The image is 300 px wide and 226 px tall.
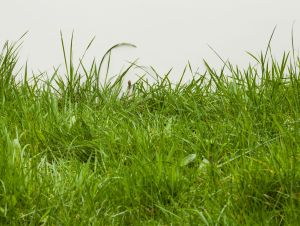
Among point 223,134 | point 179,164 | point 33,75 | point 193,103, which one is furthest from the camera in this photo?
point 33,75

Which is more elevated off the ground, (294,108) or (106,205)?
(294,108)

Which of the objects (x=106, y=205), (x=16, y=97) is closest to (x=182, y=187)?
(x=106, y=205)

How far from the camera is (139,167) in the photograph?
279 cm

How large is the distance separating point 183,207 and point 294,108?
921mm

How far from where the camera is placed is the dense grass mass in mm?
2623

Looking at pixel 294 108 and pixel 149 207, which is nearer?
pixel 149 207

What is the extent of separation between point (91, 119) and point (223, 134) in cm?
63

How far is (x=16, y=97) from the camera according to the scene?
3.70m

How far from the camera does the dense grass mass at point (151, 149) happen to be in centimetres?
262

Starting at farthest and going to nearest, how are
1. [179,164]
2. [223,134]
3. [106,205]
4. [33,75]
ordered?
[33,75] < [223,134] < [179,164] < [106,205]

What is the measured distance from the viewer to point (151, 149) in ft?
10.2

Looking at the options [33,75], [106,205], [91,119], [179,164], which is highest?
[33,75]

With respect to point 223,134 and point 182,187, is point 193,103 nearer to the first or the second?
point 223,134

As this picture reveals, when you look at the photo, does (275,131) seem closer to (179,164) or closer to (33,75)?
(179,164)
